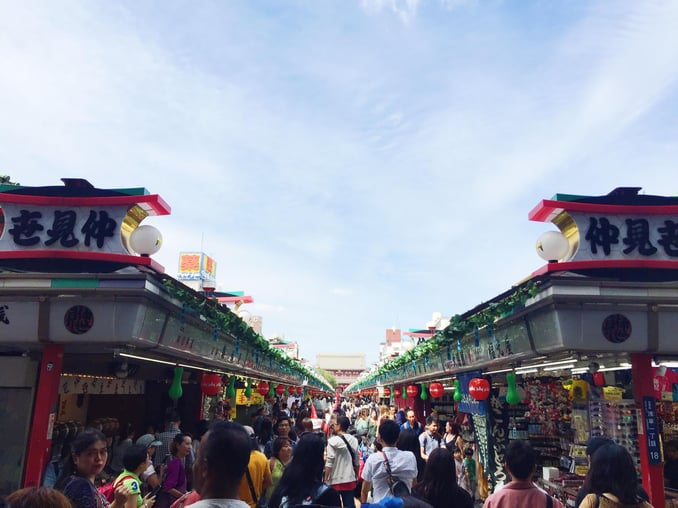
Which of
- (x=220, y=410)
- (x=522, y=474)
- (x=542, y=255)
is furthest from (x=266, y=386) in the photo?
(x=522, y=474)

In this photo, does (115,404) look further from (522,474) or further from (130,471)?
(522,474)

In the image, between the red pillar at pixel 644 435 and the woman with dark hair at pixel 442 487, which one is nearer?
the woman with dark hair at pixel 442 487

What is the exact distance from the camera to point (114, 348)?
9.03 m

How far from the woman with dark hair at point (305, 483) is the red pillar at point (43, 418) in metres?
5.57

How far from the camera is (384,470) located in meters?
6.25

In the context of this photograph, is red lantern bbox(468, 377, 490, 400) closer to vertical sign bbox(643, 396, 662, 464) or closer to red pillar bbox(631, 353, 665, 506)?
red pillar bbox(631, 353, 665, 506)

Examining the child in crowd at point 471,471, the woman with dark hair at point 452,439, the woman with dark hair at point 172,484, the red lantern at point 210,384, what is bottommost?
the child in crowd at point 471,471

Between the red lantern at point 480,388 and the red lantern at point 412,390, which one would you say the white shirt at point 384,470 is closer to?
the red lantern at point 480,388

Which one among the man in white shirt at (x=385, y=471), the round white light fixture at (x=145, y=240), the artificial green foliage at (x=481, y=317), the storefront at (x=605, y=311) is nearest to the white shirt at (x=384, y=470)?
the man in white shirt at (x=385, y=471)

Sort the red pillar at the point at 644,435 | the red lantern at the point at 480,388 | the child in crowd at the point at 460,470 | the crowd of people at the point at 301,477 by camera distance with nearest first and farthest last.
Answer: the crowd of people at the point at 301,477 < the red pillar at the point at 644,435 < the child in crowd at the point at 460,470 < the red lantern at the point at 480,388

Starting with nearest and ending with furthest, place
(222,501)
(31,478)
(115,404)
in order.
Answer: (222,501) → (31,478) → (115,404)

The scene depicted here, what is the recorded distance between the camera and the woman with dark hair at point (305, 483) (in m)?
4.45

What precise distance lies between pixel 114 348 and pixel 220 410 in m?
13.1

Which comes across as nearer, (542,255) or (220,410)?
(542,255)
